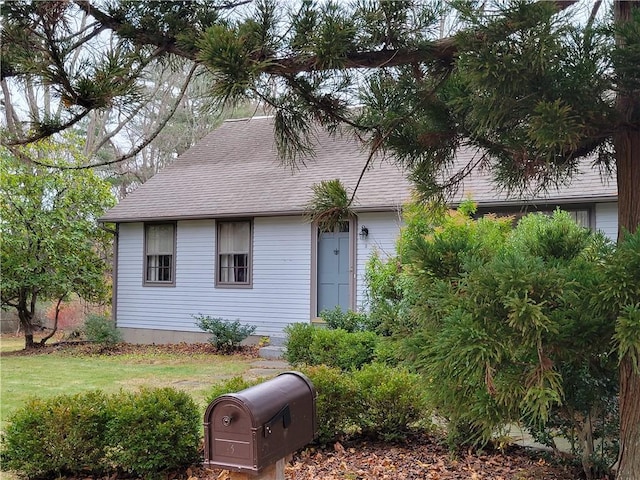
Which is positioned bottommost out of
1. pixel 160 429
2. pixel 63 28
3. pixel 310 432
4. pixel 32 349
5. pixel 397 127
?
pixel 32 349

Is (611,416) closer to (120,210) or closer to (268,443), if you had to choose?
(268,443)

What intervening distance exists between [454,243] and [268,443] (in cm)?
117

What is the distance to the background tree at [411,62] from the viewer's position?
215 cm

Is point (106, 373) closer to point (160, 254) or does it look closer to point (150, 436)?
point (160, 254)

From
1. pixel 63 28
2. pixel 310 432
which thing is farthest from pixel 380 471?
pixel 63 28

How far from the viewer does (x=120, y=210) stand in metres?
13.9

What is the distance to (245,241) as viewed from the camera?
12750 millimetres

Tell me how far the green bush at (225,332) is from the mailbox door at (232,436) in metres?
9.09

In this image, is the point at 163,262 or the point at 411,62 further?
the point at 163,262

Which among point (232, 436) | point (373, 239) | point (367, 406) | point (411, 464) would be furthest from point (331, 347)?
point (232, 436)

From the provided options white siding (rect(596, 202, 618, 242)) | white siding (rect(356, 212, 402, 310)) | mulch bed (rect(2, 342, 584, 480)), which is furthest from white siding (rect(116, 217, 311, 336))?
mulch bed (rect(2, 342, 584, 480))

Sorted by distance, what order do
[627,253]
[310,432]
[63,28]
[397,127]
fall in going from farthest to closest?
[397,127] → [310,432] → [63,28] → [627,253]

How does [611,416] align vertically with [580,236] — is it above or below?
below

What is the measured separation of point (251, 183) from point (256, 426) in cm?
1107
